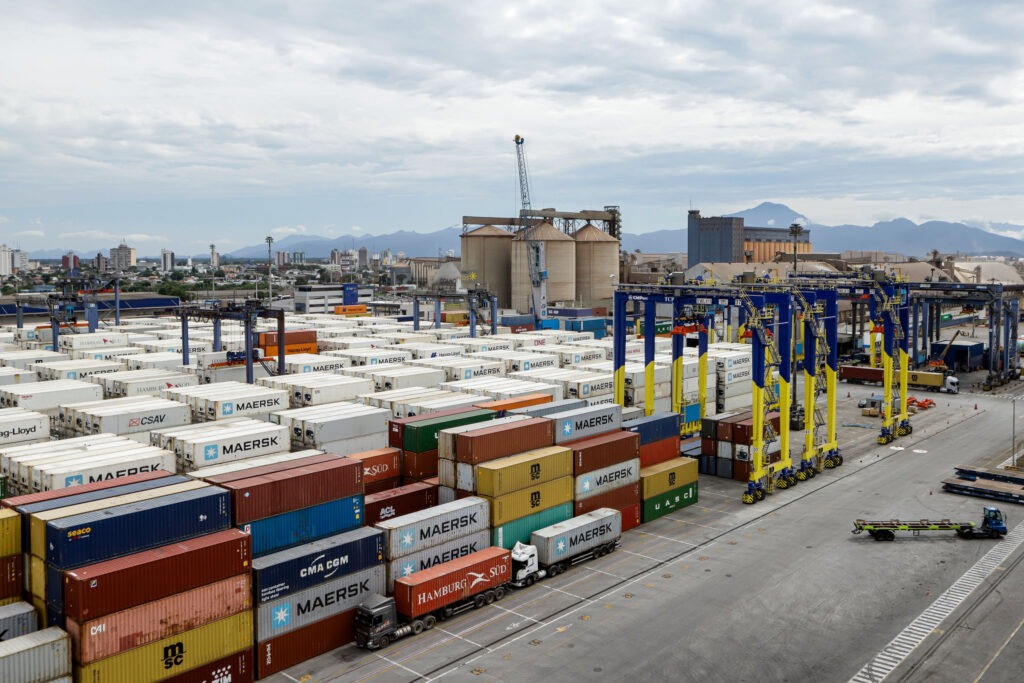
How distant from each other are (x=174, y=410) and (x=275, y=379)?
9.97 metres

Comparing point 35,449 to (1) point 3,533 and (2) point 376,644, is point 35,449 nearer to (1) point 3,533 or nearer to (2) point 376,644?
(1) point 3,533

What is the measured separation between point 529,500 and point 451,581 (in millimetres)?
6333

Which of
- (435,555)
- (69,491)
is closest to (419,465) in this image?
(435,555)

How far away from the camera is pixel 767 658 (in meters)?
28.0

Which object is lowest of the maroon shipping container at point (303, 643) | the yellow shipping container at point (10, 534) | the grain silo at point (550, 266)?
the maroon shipping container at point (303, 643)

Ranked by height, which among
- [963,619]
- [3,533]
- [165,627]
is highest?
[3,533]

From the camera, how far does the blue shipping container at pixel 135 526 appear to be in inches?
926

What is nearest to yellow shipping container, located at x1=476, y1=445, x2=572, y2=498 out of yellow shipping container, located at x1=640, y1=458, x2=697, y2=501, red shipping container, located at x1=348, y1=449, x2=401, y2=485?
red shipping container, located at x1=348, y1=449, x2=401, y2=485

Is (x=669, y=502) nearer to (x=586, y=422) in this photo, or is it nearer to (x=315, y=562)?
(x=586, y=422)

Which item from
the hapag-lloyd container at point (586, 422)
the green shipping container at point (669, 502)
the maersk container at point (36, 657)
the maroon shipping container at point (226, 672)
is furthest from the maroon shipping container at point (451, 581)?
the green shipping container at point (669, 502)

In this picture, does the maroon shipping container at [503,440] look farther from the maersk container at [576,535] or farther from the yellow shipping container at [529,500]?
the maersk container at [576,535]

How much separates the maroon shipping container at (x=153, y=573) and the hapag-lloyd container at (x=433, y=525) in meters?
6.09

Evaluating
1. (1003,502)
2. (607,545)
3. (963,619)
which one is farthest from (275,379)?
(1003,502)

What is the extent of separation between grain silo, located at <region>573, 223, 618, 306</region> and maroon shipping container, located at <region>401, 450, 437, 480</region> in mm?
116052
